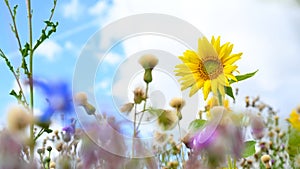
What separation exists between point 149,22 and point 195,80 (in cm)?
43

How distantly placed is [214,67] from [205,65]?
42 millimetres

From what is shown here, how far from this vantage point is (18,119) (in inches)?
17.5

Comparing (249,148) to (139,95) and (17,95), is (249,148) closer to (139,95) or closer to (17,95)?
(139,95)

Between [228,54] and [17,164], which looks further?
[228,54]

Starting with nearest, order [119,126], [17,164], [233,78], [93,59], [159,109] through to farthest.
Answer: [17,164]
[119,126]
[93,59]
[159,109]
[233,78]

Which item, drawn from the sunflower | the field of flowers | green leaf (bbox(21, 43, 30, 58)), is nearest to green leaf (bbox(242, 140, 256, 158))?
the field of flowers

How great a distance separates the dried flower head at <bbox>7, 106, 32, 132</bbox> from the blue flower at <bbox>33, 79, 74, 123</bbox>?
0.26 feet

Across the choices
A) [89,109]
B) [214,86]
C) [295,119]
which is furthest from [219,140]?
[295,119]

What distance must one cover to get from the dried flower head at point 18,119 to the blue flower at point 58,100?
8 cm

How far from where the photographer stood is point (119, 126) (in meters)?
0.48

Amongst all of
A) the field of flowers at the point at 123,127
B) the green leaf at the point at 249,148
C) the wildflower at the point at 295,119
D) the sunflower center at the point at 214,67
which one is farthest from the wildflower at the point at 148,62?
the wildflower at the point at 295,119

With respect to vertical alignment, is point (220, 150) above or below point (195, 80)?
below

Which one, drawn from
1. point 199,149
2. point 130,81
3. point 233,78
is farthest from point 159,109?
point 233,78

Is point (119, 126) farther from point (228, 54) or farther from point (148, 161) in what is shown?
point (228, 54)
